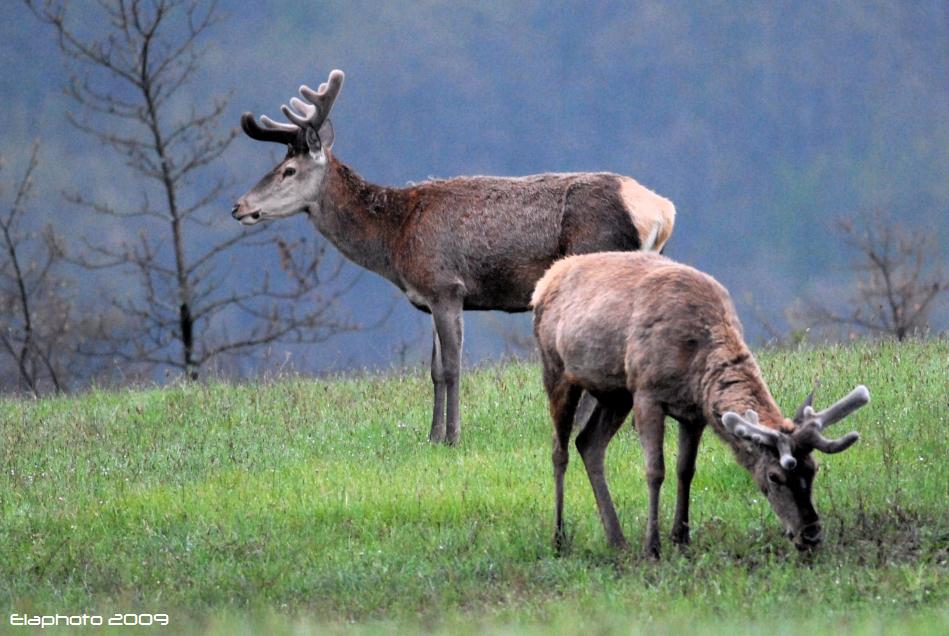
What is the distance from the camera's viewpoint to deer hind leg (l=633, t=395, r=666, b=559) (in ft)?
27.1

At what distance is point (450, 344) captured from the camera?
12797 millimetres

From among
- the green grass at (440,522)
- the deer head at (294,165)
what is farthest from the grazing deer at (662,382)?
the deer head at (294,165)

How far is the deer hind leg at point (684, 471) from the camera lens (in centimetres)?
855

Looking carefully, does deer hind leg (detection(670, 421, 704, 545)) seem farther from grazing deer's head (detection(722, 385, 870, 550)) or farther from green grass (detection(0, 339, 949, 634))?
grazing deer's head (detection(722, 385, 870, 550))

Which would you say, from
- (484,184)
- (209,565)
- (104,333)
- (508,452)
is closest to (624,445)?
(508,452)

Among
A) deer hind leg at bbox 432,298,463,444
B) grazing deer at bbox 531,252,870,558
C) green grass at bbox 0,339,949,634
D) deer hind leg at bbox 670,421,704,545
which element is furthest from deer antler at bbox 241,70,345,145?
deer hind leg at bbox 670,421,704,545

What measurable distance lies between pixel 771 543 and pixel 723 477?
1868mm

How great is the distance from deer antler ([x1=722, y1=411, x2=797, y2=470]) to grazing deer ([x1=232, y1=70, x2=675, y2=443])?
15.8ft

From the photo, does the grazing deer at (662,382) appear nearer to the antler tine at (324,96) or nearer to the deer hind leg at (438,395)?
the deer hind leg at (438,395)

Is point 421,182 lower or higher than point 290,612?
higher

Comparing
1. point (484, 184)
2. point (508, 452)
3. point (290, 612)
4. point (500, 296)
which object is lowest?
point (290, 612)

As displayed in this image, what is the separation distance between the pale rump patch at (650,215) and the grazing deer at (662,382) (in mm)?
2961

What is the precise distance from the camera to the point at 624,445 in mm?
11656

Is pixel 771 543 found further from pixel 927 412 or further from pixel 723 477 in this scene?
pixel 927 412
